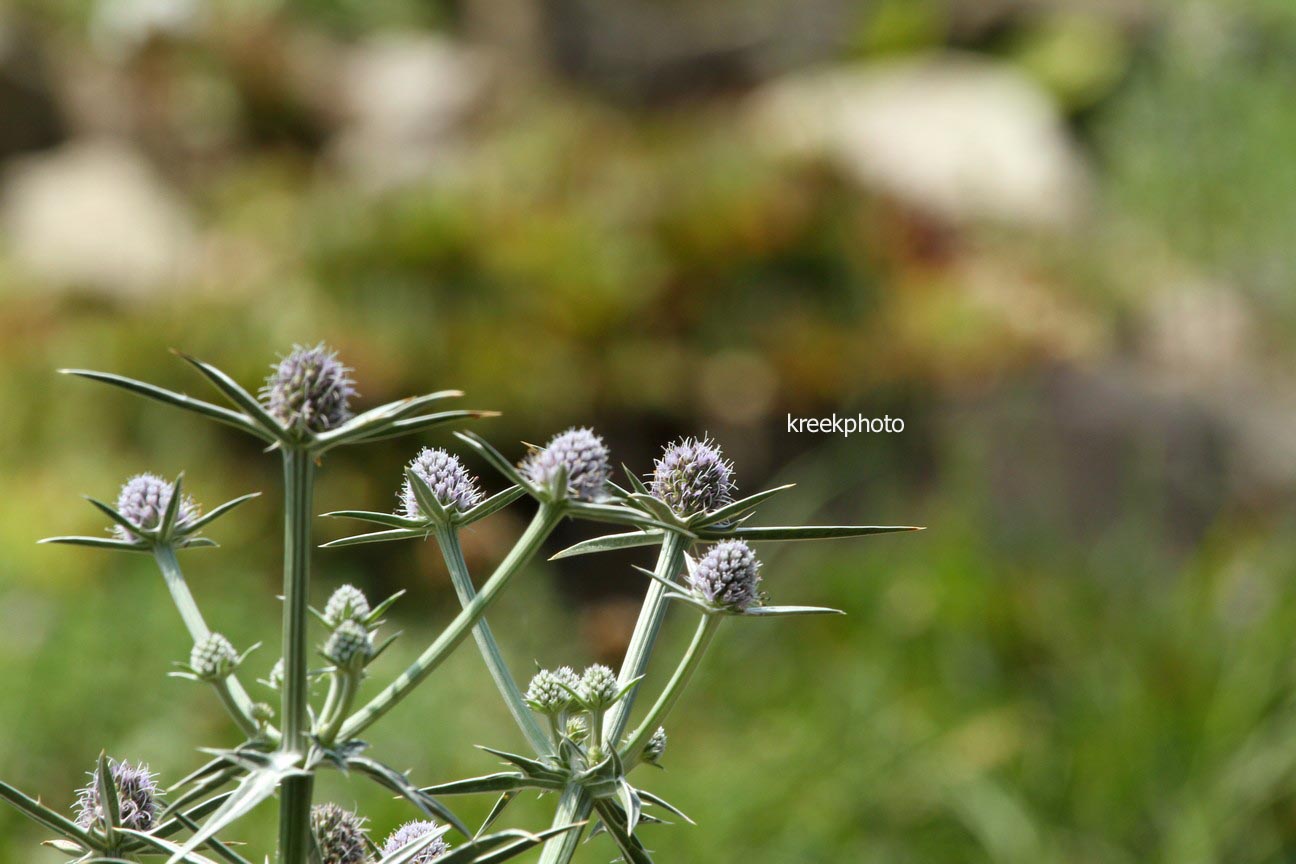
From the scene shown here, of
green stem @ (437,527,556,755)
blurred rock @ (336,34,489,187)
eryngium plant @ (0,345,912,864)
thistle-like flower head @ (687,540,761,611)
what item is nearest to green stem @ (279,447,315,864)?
eryngium plant @ (0,345,912,864)

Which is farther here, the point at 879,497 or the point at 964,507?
the point at 879,497

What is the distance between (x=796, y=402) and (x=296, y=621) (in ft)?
19.0

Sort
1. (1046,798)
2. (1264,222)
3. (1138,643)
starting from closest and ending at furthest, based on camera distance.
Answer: (1046,798) → (1138,643) → (1264,222)

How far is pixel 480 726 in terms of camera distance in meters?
4.33

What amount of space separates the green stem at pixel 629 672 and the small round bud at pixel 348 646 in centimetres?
14

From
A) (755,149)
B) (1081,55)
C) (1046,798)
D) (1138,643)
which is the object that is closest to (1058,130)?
(1081,55)

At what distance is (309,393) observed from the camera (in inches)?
23.6

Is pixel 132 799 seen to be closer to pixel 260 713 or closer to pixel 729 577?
pixel 260 713

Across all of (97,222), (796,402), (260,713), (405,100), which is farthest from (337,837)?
(405,100)

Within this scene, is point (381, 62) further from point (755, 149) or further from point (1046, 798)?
point (1046, 798)

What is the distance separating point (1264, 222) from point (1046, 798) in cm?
658

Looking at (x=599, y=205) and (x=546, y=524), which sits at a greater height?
(x=599, y=205)

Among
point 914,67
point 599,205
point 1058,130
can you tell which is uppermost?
point 914,67

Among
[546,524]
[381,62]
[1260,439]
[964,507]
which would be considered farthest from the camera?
[381,62]
